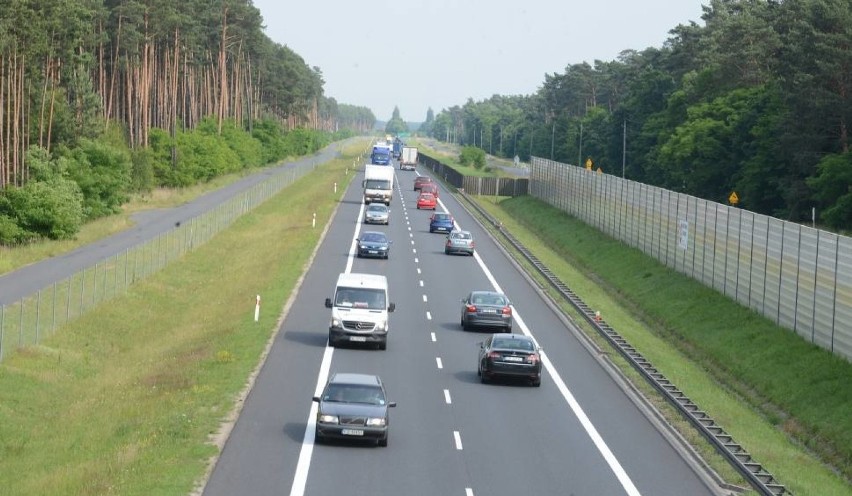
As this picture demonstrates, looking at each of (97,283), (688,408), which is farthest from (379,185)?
(688,408)

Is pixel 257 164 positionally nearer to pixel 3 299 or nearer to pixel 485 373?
pixel 3 299

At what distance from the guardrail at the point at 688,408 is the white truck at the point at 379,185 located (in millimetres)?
40260

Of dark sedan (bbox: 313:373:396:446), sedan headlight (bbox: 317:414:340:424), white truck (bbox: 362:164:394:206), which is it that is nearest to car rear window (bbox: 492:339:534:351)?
dark sedan (bbox: 313:373:396:446)

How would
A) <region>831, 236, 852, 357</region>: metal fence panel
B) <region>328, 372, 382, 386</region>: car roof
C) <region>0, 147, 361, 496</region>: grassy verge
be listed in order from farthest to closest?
<region>831, 236, 852, 357</region>: metal fence panel < <region>328, 372, 382, 386</region>: car roof < <region>0, 147, 361, 496</region>: grassy verge

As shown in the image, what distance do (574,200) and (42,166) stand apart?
38.5m

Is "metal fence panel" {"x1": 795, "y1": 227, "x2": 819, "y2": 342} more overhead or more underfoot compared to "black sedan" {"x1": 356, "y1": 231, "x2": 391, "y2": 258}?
more overhead

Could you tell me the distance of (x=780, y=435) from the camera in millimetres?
33312

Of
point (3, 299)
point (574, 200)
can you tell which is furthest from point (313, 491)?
point (574, 200)

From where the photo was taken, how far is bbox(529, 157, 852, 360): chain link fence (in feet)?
129

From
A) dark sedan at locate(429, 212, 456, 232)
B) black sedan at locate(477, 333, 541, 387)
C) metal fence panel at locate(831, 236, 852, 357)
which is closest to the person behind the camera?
black sedan at locate(477, 333, 541, 387)

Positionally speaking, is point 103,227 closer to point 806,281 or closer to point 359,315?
point 359,315

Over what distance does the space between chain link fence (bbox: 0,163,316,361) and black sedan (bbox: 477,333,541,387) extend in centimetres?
1332

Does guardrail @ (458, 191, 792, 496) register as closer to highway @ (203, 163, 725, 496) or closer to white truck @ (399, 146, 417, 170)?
highway @ (203, 163, 725, 496)

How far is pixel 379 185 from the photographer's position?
332 feet
